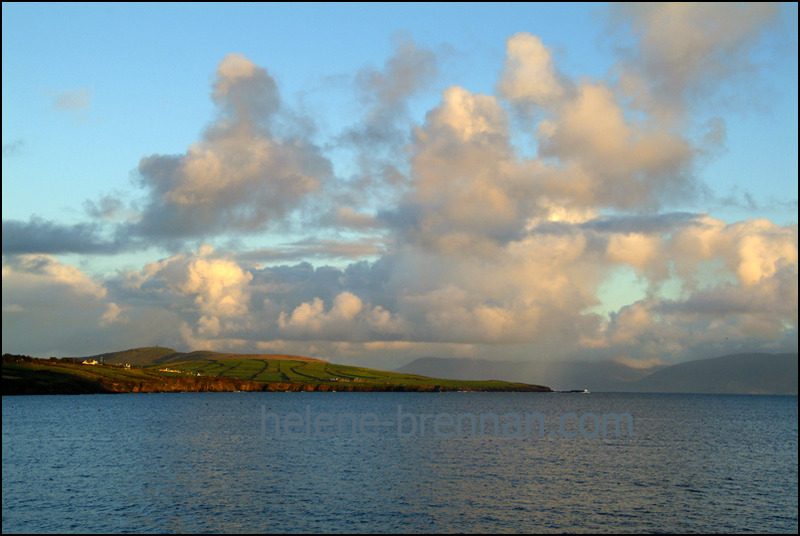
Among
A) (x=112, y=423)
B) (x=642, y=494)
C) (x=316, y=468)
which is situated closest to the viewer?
(x=642, y=494)

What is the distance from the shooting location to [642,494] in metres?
65.2

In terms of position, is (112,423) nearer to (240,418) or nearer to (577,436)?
A: (240,418)

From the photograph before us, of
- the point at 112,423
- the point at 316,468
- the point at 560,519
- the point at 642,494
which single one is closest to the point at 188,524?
the point at 316,468

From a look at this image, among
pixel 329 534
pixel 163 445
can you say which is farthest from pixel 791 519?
pixel 163 445

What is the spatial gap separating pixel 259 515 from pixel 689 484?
51.6 meters

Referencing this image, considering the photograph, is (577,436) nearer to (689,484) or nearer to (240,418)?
(689,484)

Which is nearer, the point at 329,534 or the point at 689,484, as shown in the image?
the point at 329,534

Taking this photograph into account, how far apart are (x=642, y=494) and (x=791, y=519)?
13.8 meters

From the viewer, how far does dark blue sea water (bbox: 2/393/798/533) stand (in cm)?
5297

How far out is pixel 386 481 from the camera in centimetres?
7006

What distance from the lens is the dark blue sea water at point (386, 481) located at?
53.0m

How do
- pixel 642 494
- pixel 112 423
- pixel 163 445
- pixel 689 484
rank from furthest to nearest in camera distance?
1. pixel 112 423
2. pixel 163 445
3. pixel 689 484
4. pixel 642 494

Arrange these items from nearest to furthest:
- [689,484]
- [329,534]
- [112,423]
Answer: [329,534], [689,484], [112,423]

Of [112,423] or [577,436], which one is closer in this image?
[577,436]
